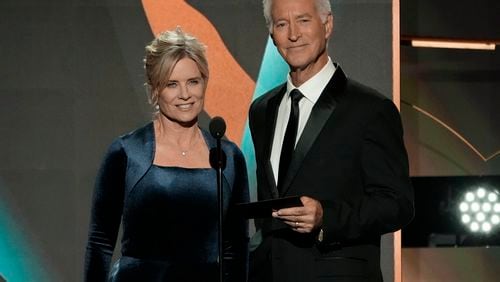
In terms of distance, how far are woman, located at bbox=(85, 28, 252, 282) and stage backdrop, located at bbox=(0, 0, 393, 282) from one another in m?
0.85

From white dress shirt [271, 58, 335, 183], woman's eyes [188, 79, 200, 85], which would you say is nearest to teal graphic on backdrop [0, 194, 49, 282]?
woman's eyes [188, 79, 200, 85]

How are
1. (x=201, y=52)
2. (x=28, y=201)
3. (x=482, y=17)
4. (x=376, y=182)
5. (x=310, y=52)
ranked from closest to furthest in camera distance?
(x=376, y=182) → (x=310, y=52) → (x=201, y=52) → (x=28, y=201) → (x=482, y=17)

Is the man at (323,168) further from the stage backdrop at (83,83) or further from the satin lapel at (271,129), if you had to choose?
the stage backdrop at (83,83)

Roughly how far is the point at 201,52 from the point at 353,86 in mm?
507

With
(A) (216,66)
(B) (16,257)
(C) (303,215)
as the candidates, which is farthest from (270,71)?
(C) (303,215)

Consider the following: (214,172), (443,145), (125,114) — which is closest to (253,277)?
(214,172)

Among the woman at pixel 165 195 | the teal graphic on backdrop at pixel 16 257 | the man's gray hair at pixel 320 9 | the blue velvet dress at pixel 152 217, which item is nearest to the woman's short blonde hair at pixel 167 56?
the woman at pixel 165 195

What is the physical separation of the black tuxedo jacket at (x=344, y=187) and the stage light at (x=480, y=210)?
2344 mm

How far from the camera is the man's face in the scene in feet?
7.81

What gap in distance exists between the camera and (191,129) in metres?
2.71

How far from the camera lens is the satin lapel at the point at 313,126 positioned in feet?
7.56

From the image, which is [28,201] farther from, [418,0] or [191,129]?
[418,0]

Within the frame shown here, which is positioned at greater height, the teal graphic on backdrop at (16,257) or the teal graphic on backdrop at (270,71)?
the teal graphic on backdrop at (270,71)

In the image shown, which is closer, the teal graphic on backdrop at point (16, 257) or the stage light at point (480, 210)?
the teal graphic on backdrop at point (16, 257)
